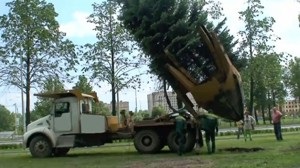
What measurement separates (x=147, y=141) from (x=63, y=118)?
12.5 ft

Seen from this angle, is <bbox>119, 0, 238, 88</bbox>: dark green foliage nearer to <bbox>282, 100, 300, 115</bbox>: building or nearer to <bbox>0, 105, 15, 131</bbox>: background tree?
<bbox>282, 100, 300, 115</bbox>: building

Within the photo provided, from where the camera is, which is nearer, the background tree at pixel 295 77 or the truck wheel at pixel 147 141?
the truck wheel at pixel 147 141

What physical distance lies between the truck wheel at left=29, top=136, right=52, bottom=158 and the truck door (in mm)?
708

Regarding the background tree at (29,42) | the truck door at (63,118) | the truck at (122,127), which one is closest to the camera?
the truck at (122,127)

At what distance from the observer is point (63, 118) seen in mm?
22688

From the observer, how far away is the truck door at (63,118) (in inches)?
890

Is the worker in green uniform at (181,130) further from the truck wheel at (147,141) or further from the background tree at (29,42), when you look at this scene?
the background tree at (29,42)

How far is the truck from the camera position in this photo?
20.6 meters

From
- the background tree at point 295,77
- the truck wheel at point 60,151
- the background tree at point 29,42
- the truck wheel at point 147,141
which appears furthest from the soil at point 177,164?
the background tree at point 295,77

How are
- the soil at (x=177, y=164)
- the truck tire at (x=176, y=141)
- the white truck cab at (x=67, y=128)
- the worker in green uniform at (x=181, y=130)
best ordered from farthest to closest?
the white truck cab at (x=67, y=128) < the truck tire at (x=176, y=141) < the worker in green uniform at (x=181, y=130) < the soil at (x=177, y=164)

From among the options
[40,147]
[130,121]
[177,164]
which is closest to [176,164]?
[177,164]

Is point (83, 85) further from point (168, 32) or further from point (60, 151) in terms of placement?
point (168, 32)

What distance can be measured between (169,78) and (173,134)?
3590 mm

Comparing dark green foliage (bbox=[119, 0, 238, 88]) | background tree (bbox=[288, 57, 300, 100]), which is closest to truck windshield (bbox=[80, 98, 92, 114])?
dark green foliage (bbox=[119, 0, 238, 88])
